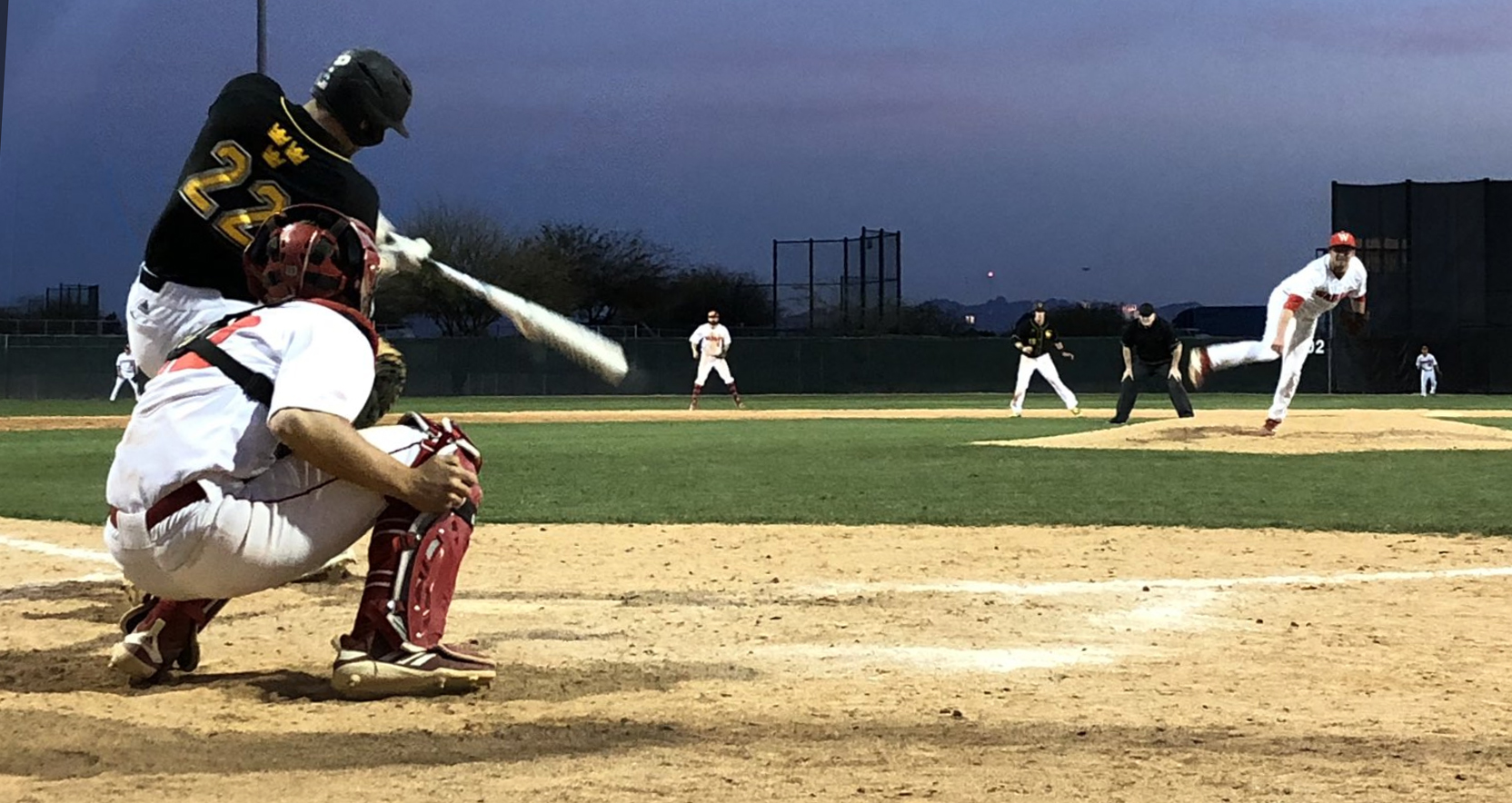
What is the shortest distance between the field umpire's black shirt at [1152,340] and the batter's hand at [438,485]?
18683 millimetres

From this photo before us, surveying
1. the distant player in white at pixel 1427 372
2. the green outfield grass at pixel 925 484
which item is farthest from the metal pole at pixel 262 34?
the distant player in white at pixel 1427 372

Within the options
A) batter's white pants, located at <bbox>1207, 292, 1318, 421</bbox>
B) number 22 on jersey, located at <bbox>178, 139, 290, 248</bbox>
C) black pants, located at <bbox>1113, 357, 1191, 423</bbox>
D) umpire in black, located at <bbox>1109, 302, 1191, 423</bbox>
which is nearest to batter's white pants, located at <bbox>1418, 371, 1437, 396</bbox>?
black pants, located at <bbox>1113, 357, 1191, 423</bbox>

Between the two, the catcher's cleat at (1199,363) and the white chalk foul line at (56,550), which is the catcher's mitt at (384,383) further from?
the catcher's cleat at (1199,363)

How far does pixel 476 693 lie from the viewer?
4.60m

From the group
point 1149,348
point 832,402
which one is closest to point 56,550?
point 1149,348

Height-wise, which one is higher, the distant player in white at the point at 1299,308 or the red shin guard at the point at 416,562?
the distant player in white at the point at 1299,308

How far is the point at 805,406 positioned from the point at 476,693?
29215 mm

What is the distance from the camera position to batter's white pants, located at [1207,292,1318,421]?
55.7 feet

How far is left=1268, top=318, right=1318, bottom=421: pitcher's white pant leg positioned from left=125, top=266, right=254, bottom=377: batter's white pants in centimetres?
1355

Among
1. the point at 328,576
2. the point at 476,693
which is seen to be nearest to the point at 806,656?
the point at 476,693

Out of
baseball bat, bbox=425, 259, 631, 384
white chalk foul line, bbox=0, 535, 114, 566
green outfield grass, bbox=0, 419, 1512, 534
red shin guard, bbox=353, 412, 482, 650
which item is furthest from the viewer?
green outfield grass, bbox=0, 419, 1512, 534

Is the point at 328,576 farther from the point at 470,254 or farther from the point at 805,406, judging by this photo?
the point at 470,254

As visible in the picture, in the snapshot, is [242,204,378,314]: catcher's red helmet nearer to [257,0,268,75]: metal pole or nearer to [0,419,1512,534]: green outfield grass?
[0,419,1512,534]: green outfield grass

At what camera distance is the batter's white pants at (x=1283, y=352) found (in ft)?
55.7
